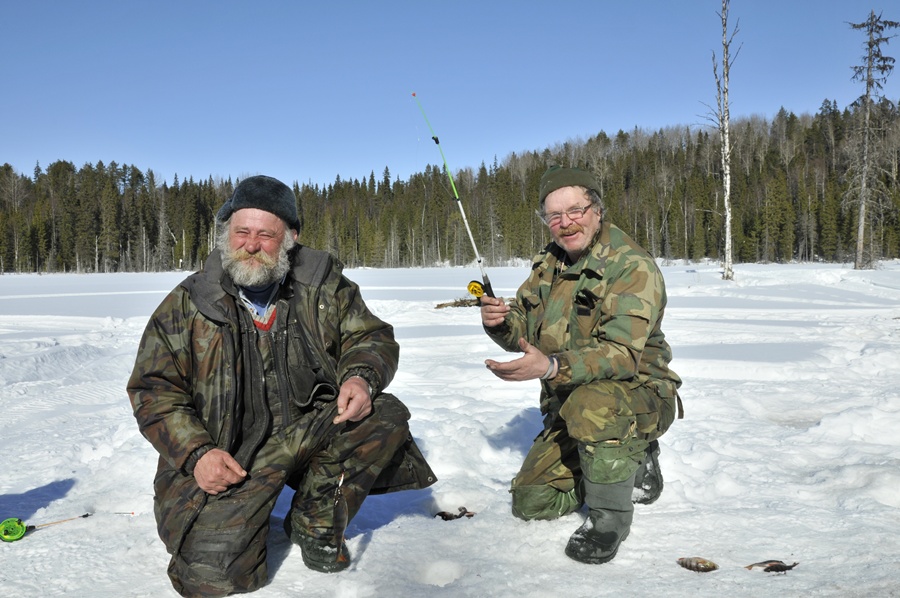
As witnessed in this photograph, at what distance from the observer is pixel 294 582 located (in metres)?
2.18

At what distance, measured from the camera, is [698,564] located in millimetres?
2205

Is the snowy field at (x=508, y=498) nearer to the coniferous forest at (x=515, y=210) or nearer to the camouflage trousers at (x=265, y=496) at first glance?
the camouflage trousers at (x=265, y=496)

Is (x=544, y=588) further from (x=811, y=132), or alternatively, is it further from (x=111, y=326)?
(x=811, y=132)

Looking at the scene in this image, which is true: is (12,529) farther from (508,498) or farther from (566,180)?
(566,180)

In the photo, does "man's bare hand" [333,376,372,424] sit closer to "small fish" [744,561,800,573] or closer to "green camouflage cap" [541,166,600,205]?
"green camouflage cap" [541,166,600,205]

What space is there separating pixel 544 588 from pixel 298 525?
38.3 inches

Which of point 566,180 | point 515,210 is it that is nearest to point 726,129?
point 566,180

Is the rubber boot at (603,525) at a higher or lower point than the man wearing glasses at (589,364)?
lower

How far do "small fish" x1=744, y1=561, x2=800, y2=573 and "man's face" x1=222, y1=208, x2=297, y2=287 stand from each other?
2.17 m

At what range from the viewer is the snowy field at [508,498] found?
2156 millimetres

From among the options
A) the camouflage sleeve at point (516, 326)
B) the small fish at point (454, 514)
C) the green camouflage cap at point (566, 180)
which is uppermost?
the green camouflage cap at point (566, 180)

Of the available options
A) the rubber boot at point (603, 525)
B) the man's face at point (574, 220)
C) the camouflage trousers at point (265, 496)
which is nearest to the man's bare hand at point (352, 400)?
the camouflage trousers at point (265, 496)

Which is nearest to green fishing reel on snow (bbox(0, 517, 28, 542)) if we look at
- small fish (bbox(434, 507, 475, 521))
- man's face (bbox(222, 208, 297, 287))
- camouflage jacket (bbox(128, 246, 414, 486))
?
camouflage jacket (bbox(128, 246, 414, 486))

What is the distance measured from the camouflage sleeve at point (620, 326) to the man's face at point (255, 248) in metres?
1.26
